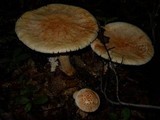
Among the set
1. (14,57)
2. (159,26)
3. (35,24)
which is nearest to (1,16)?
(14,57)

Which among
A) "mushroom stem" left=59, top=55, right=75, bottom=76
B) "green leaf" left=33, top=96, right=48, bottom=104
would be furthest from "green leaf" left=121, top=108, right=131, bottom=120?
"green leaf" left=33, top=96, right=48, bottom=104

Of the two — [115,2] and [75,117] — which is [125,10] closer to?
[115,2]

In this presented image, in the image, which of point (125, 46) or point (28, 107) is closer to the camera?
point (28, 107)

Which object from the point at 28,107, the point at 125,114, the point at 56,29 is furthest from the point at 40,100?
the point at 125,114

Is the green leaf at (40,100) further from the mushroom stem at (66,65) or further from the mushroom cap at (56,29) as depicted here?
the mushroom cap at (56,29)

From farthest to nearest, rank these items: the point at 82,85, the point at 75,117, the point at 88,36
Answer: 1. the point at 82,85
2. the point at 75,117
3. the point at 88,36

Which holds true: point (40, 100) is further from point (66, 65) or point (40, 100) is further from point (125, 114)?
point (125, 114)
